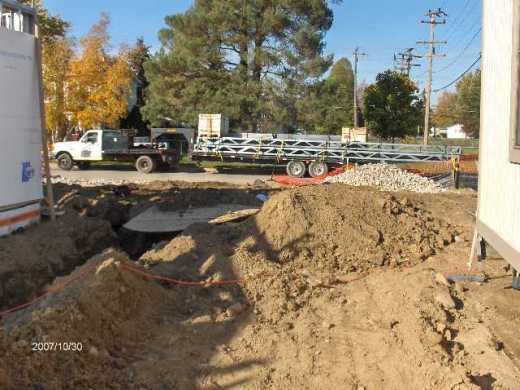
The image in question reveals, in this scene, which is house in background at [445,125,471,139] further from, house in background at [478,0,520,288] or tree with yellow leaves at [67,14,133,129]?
Result: house in background at [478,0,520,288]

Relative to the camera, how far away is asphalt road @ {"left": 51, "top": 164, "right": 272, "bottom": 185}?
2236 cm

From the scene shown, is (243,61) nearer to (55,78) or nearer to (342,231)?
(55,78)

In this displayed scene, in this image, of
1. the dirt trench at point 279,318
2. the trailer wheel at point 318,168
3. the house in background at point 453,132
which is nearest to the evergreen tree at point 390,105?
the trailer wheel at point 318,168

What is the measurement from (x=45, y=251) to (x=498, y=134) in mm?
6661

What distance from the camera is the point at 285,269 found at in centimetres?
765

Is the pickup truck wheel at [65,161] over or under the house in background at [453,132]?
under

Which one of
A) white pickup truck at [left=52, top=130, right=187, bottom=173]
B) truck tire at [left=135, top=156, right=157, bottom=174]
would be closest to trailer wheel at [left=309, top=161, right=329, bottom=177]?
white pickup truck at [left=52, top=130, right=187, bottom=173]

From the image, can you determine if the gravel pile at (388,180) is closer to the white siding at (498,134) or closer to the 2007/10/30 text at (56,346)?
the white siding at (498,134)

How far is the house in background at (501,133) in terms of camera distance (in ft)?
18.5

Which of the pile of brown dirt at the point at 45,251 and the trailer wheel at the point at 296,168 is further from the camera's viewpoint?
the trailer wheel at the point at 296,168

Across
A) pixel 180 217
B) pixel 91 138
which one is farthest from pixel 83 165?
pixel 180 217

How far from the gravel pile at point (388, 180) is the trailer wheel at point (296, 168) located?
4236mm

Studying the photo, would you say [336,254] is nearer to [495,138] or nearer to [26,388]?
[495,138]

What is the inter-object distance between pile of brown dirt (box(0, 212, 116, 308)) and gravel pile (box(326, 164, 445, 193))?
1011 cm
